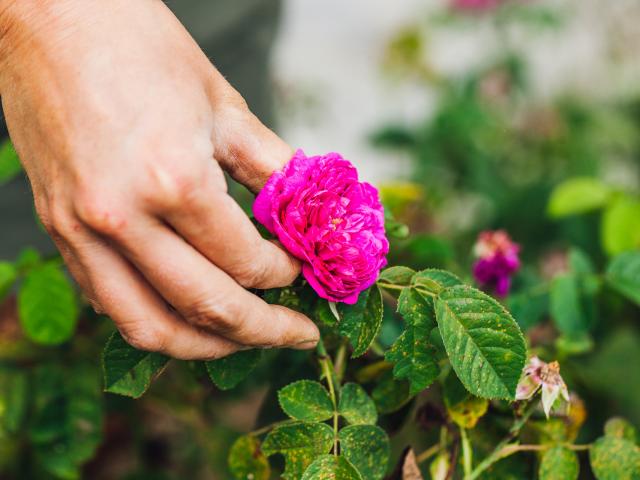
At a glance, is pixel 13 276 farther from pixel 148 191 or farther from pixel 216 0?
pixel 216 0

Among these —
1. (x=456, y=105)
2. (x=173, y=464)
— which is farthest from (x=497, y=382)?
(x=456, y=105)

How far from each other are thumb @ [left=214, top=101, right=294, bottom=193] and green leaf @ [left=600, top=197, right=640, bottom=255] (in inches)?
36.6

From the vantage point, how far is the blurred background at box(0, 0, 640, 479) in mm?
1158

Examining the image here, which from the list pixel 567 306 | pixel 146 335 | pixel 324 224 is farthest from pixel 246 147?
pixel 567 306

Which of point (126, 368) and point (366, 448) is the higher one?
point (126, 368)

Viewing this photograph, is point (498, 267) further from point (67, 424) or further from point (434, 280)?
point (67, 424)

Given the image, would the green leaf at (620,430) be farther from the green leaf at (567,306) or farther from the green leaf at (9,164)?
the green leaf at (9,164)

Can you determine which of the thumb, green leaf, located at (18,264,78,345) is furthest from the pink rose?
green leaf, located at (18,264,78,345)

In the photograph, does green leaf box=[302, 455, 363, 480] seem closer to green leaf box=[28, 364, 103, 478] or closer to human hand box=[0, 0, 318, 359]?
human hand box=[0, 0, 318, 359]

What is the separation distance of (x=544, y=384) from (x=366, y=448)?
0.72ft

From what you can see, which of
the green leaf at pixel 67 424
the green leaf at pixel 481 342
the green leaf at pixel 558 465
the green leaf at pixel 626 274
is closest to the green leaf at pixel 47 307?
the green leaf at pixel 67 424

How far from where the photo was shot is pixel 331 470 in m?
0.72

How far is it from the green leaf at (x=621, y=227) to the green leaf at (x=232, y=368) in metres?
0.90

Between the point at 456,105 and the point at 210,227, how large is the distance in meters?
1.90
